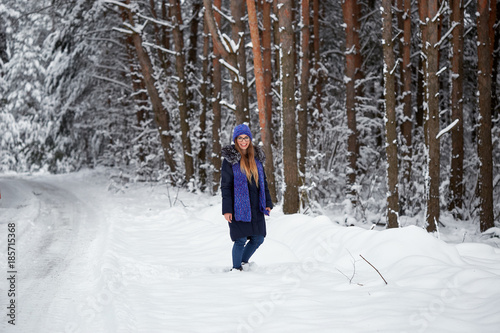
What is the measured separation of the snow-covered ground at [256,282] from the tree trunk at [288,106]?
89 centimetres

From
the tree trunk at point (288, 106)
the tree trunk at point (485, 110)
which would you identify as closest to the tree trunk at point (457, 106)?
the tree trunk at point (485, 110)

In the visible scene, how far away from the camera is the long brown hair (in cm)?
481

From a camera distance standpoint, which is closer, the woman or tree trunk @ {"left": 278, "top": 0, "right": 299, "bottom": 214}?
the woman

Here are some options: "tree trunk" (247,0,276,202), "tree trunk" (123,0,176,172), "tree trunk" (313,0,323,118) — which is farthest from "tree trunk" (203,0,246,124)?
"tree trunk" (123,0,176,172)

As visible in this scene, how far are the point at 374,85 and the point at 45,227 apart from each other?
13.8m

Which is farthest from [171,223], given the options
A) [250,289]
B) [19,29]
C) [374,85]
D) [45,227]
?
[19,29]

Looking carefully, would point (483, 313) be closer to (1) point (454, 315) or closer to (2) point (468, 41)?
(1) point (454, 315)

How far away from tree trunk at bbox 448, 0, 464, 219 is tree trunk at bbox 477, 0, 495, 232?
0.91 m

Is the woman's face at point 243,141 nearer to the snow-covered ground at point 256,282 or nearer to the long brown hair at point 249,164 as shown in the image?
the long brown hair at point 249,164

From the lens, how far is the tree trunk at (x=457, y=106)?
10.2m

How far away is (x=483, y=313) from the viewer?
2.94 meters

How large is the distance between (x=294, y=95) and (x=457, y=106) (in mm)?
5329

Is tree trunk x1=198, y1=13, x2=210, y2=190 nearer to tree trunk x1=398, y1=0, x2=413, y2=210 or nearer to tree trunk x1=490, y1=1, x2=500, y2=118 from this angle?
tree trunk x1=398, y1=0, x2=413, y2=210

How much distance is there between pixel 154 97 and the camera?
13.5 m
